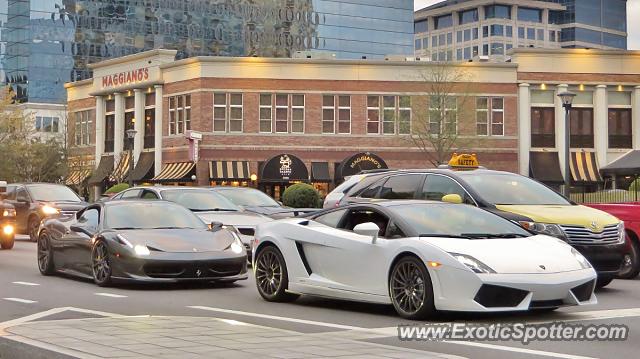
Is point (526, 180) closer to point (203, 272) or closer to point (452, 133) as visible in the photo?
point (203, 272)

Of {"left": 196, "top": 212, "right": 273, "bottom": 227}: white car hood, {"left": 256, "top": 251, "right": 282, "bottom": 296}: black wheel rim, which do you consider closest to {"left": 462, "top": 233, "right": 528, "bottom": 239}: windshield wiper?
{"left": 256, "top": 251, "right": 282, "bottom": 296}: black wheel rim

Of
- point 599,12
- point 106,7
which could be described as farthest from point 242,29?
point 599,12

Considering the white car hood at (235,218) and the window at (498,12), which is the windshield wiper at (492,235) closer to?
the white car hood at (235,218)

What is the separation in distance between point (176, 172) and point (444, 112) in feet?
50.6

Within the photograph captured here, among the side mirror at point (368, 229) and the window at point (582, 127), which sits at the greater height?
the window at point (582, 127)

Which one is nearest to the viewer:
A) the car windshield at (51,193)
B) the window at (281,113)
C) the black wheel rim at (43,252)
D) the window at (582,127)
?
the black wheel rim at (43,252)

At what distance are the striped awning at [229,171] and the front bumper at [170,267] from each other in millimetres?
37006

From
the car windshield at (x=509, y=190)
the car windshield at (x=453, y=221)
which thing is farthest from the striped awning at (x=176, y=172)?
the car windshield at (x=453, y=221)

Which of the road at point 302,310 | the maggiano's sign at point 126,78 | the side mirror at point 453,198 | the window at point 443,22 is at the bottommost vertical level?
the road at point 302,310

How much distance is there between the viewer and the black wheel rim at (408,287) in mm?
9469

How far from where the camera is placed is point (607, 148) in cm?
5241

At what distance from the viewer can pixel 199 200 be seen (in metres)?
18.6

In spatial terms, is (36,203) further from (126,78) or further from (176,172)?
(126,78)

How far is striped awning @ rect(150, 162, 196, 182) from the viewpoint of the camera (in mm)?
50375
